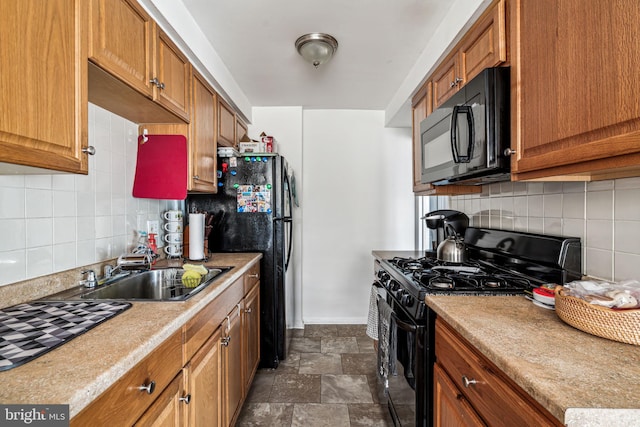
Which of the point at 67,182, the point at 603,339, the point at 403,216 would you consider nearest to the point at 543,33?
the point at 603,339

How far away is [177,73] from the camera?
1.81 metres

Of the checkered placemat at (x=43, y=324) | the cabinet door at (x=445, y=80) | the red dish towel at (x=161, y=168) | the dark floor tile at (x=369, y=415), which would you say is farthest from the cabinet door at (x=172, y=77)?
the dark floor tile at (x=369, y=415)

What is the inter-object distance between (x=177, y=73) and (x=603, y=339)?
2102mm

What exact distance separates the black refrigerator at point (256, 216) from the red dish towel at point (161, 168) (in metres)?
0.59

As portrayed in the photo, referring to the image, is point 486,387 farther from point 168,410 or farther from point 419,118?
point 419,118

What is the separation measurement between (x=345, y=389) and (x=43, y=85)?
2.31 m

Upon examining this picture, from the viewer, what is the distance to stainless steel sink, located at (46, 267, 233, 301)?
1408 millimetres

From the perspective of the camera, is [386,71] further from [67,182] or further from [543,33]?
[67,182]

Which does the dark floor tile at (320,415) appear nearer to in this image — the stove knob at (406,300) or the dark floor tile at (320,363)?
the dark floor tile at (320,363)

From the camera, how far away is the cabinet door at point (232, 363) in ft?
5.37

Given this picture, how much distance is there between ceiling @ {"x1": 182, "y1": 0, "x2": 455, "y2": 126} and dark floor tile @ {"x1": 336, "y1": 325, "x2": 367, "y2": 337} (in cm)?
219

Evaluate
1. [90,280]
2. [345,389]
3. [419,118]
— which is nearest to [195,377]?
[90,280]

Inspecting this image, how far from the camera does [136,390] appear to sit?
2.79 feet

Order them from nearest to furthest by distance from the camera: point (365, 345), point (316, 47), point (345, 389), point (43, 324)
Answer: point (43, 324), point (316, 47), point (345, 389), point (365, 345)
